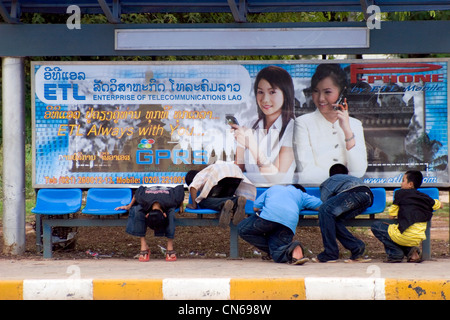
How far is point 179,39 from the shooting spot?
9141 millimetres

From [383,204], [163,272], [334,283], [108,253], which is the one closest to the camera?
[334,283]

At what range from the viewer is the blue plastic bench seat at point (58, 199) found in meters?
9.13

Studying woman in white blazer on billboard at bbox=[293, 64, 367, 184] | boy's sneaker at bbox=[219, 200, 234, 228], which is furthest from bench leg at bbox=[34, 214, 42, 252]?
woman in white blazer on billboard at bbox=[293, 64, 367, 184]

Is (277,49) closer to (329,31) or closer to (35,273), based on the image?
(329,31)

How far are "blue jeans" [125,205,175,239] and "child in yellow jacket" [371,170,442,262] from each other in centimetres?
239

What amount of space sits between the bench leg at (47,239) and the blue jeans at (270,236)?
236cm

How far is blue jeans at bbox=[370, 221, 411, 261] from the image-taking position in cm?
859

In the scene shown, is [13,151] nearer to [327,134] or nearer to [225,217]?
[225,217]

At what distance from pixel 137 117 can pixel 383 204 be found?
3250mm

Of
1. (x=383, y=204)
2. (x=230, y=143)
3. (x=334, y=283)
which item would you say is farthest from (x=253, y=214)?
(x=334, y=283)

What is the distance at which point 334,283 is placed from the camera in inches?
275

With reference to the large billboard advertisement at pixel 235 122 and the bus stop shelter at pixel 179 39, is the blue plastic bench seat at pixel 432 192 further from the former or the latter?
the bus stop shelter at pixel 179 39

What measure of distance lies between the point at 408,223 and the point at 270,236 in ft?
5.19

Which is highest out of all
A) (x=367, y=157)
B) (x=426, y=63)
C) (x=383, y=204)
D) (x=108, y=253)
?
(x=426, y=63)
